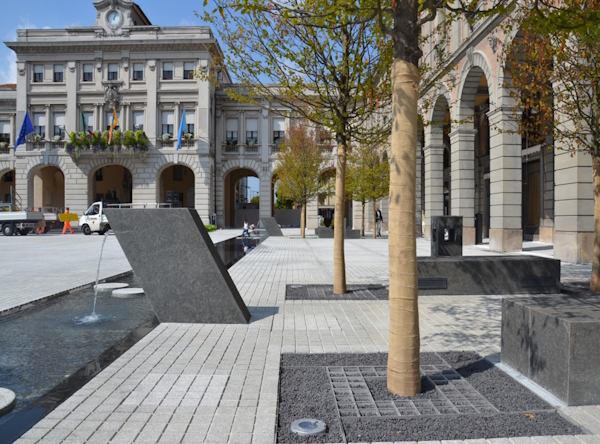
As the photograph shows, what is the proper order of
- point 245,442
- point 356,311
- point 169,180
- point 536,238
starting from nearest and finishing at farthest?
point 245,442 → point 356,311 → point 536,238 → point 169,180

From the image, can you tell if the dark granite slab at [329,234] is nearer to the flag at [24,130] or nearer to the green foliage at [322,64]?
the green foliage at [322,64]

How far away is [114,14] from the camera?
4400 cm

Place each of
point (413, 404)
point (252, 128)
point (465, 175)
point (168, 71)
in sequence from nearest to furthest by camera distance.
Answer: point (413, 404), point (465, 175), point (168, 71), point (252, 128)

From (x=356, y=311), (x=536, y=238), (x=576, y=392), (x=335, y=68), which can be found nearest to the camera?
(x=576, y=392)

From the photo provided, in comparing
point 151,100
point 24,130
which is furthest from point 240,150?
point 24,130

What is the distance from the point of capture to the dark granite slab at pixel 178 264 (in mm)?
6422

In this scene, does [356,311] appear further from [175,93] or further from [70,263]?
[175,93]

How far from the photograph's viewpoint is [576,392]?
3705mm

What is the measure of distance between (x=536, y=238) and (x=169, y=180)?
132 feet

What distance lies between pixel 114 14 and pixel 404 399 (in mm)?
48404

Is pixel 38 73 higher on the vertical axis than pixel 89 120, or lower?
higher

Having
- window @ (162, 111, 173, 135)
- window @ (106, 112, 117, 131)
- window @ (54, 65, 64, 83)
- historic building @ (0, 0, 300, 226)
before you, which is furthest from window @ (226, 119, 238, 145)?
window @ (54, 65, 64, 83)

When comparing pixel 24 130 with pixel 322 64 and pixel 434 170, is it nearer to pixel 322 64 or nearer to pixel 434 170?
pixel 434 170

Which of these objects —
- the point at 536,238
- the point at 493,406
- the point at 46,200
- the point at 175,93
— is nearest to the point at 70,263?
the point at 493,406
